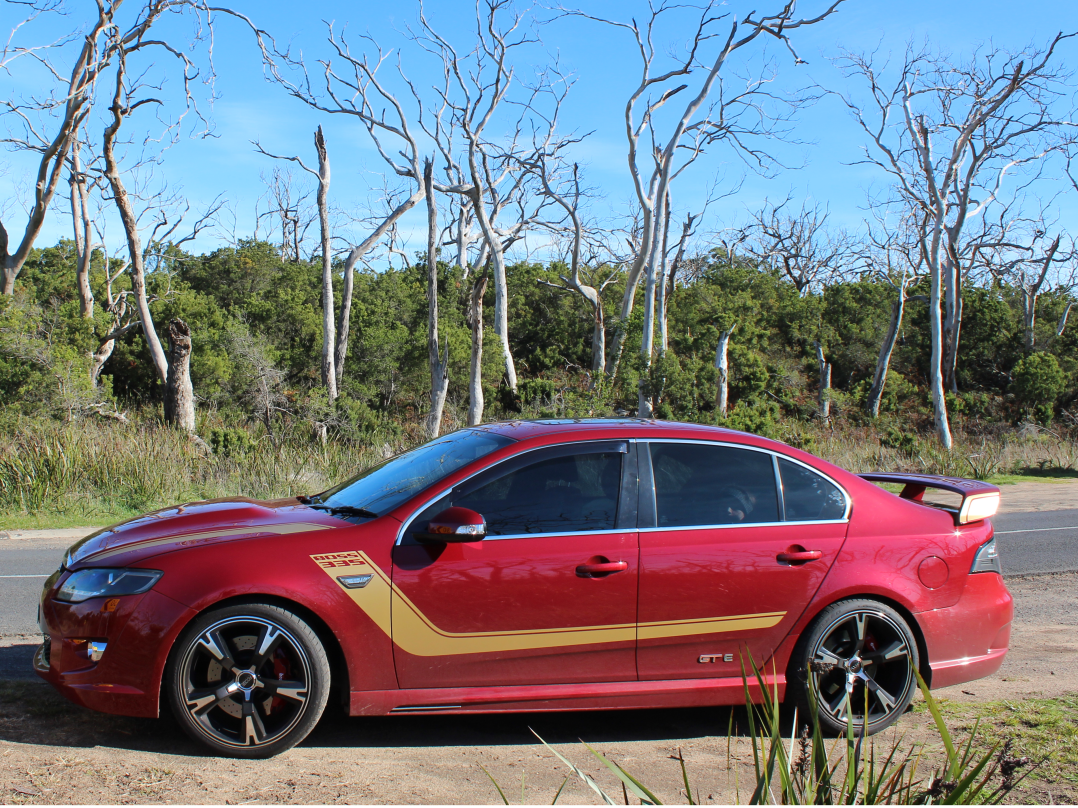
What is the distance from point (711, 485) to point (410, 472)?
167 centimetres

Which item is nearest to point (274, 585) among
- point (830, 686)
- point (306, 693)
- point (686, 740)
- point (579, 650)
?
point (306, 693)

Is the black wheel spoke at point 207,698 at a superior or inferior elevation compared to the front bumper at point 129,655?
inferior

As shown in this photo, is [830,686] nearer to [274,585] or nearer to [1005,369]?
[274,585]

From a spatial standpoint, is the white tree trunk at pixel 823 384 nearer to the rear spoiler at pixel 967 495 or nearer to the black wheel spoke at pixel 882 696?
the rear spoiler at pixel 967 495

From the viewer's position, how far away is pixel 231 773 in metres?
3.80

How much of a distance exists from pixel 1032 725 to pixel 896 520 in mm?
1315

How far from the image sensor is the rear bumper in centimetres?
474

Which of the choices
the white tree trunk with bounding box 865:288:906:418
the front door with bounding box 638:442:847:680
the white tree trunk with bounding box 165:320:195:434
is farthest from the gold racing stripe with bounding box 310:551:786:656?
the white tree trunk with bounding box 865:288:906:418

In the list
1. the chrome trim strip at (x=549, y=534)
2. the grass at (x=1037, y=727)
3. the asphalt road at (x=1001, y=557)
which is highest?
the chrome trim strip at (x=549, y=534)

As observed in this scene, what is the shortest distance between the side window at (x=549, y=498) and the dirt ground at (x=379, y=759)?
1110mm

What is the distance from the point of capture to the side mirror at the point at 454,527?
159 inches

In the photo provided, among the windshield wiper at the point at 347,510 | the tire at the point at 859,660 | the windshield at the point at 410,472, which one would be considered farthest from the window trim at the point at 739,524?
the windshield wiper at the point at 347,510

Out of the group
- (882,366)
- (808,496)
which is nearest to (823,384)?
(882,366)

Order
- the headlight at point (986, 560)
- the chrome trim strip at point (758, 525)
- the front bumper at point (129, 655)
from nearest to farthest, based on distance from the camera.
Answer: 1. the front bumper at point (129, 655)
2. the chrome trim strip at point (758, 525)
3. the headlight at point (986, 560)
